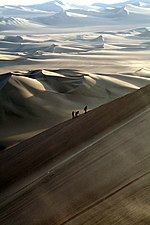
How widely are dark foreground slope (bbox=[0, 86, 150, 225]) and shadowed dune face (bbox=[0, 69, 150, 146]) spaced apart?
318cm

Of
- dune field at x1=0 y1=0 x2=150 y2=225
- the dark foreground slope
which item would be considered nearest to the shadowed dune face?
dune field at x1=0 y1=0 x2=150 y2=225

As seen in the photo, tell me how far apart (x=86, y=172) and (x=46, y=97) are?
9475 mm

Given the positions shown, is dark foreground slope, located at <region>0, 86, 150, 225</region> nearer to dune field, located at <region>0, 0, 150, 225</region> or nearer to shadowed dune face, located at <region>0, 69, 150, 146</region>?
dune field, located at <region>0, 0, 150, 225</region>

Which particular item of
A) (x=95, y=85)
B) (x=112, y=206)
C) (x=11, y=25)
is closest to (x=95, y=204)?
(x=112, y=206)

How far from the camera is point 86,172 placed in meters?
4.71

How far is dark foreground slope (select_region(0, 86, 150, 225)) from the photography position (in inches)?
151

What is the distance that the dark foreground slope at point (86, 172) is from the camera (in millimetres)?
3830

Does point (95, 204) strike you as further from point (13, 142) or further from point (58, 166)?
point (13, 142)

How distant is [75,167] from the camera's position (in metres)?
4.95

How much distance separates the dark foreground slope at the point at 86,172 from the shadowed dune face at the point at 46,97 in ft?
10.4

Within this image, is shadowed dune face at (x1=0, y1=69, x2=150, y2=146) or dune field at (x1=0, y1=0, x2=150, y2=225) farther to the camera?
shadowed dune face at (x1=0, y1=69, x2=150, y2=146)

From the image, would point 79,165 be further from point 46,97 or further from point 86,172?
point 46,97

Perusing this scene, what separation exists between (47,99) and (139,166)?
9559mm

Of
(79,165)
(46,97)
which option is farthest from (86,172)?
(46,97)
